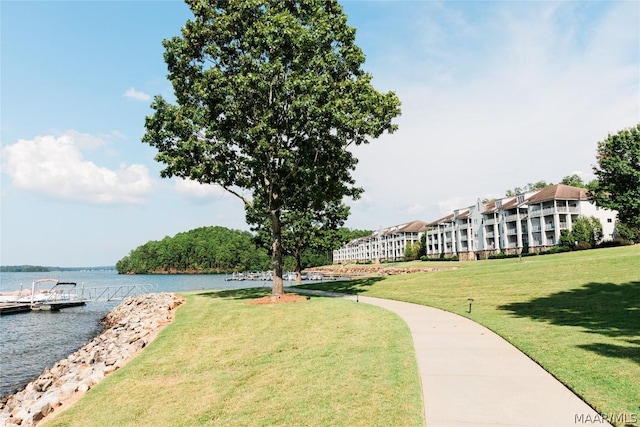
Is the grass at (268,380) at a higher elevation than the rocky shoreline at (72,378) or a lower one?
higher

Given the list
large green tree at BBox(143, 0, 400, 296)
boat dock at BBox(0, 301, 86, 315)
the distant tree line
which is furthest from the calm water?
the distant tree line

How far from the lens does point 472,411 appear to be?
5.87m

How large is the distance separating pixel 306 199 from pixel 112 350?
13.2 m

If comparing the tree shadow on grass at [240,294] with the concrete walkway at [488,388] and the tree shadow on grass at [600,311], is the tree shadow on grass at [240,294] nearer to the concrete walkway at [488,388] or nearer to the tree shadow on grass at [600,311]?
the tree shadow on grass at [600,311]

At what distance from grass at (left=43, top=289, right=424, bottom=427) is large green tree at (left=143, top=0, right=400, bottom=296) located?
9001 millimetres

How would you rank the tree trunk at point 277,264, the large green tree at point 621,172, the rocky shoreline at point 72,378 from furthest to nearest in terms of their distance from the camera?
the large green tree at point 621,172
the tree trunk at point 277,264
the rocky shoreline at point 72,378

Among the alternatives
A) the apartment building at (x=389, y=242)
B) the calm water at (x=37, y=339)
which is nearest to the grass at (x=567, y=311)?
the calm water at (x=37, y=339)

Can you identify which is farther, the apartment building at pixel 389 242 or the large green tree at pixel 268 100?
the apartment building at pixel 389 242

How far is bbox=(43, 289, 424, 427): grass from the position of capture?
624cm

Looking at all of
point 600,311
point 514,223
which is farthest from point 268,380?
point 514,223

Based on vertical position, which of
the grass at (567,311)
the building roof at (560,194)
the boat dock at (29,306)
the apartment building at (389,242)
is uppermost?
the building roof at (560,194)

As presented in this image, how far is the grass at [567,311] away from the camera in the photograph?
7.02 m

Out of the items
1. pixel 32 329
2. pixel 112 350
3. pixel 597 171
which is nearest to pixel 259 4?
pixel 112 350

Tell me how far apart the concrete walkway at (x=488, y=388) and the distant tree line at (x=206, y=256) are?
128595mm
